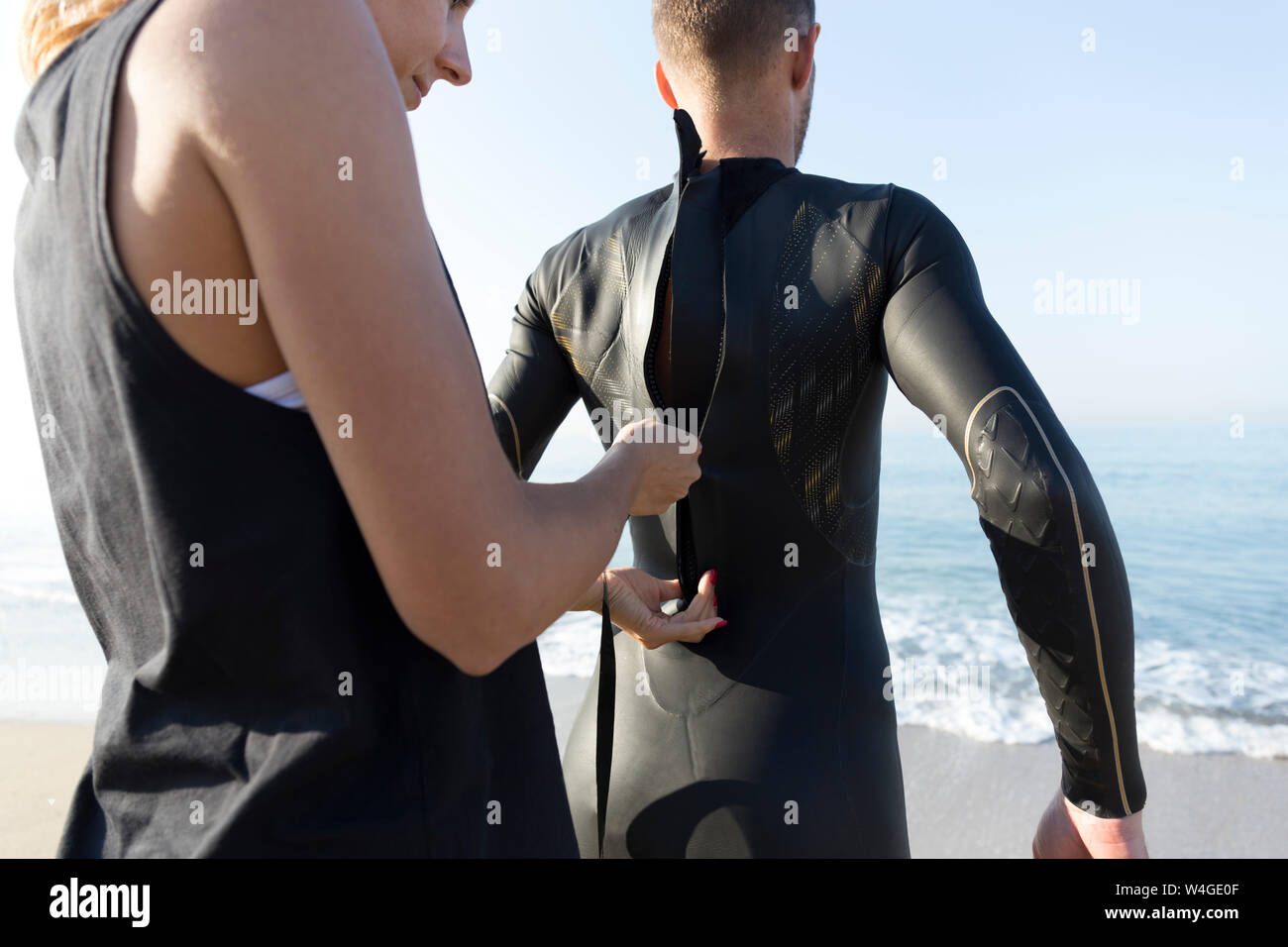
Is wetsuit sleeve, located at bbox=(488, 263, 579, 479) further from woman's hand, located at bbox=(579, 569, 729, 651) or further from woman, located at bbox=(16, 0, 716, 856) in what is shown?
woman, located at bbox=(16, 0, 716, 856)

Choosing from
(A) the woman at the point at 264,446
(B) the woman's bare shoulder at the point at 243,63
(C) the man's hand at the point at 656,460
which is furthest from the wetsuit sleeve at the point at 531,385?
(B) the woman's bare shoulder at the point at 243,63

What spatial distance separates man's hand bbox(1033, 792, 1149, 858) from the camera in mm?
1415

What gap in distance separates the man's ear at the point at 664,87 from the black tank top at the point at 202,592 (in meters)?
1.37

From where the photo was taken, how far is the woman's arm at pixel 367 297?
0.70m

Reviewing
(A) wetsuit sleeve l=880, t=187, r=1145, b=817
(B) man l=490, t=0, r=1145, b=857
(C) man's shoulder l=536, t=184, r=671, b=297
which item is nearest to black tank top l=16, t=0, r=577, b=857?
(B) man l=490, t=0, r=1145, b=857

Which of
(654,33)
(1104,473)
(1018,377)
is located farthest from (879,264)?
(1104,473)

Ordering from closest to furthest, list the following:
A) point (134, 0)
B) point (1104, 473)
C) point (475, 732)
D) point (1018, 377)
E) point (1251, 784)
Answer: point (134, 0) < point (475, 732) < point (1018, 377) < point (1251, 784) < point (1104, 473)

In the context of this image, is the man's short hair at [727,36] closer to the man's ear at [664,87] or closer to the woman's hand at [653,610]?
the man's ear at [664,87]

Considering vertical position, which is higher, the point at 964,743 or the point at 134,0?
the point at 134,0

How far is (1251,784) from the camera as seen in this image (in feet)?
16.5

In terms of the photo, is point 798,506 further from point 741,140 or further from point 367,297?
point 367,297

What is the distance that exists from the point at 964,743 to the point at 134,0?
5.87 m

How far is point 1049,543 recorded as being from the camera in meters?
1.40
